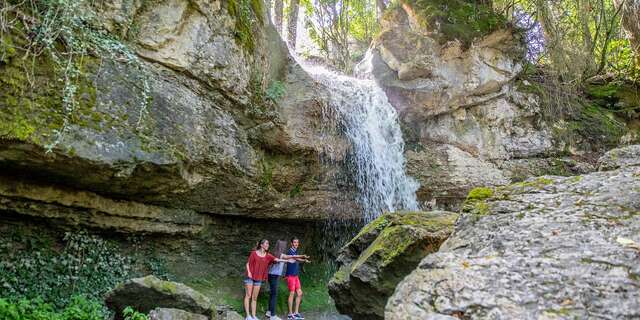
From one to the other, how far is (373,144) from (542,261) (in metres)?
7.71

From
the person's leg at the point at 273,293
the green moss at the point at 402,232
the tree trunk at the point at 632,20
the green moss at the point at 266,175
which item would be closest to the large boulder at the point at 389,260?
the green moss at the point at 402,232

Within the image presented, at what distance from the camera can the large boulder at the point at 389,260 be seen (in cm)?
476

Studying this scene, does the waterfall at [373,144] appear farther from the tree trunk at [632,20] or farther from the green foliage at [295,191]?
the tree trunk at [632,20]

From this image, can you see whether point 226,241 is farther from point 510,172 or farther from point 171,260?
point 510,172

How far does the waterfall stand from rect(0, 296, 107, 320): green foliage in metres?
5.73

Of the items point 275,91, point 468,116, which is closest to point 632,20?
point 468,116

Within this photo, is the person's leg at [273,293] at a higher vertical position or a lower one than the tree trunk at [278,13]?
lower

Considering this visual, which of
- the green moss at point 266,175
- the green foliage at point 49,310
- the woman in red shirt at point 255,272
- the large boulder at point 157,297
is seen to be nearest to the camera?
the green foliage at point 49,310

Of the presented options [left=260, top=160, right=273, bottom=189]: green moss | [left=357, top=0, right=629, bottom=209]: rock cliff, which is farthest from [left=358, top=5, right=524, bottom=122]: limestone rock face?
[left=260, top=160, right=273, bottom=189]: green moss

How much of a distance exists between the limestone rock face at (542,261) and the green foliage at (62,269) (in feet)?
18.0

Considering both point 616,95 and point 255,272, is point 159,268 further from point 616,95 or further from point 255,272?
point 616,95

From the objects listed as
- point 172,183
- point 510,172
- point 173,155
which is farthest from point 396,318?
point 510,172

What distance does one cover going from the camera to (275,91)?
8102mm

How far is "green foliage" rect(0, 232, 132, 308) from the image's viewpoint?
18.6ft
